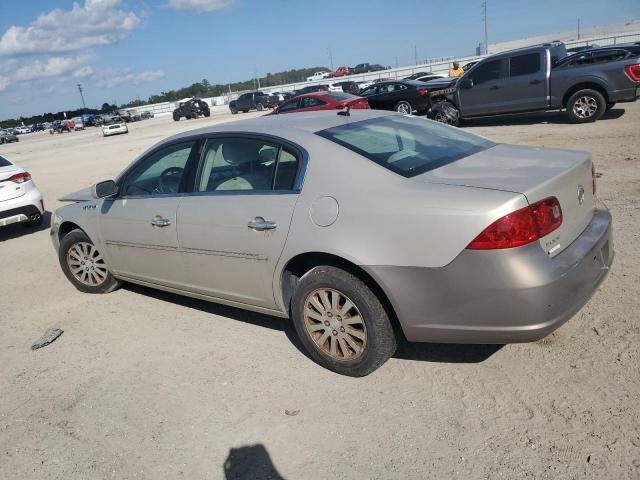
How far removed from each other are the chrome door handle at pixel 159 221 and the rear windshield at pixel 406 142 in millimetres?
1426

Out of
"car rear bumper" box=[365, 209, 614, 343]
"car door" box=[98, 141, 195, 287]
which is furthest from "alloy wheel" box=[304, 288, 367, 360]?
"car door" box=[98, 141, 195, 287]

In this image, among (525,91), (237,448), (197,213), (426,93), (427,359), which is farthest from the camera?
(426,93)

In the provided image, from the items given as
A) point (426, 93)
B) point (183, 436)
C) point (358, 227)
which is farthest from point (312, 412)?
point (426, 93)

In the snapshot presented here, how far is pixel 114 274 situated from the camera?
5047 millimetres

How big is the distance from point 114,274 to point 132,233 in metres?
0.71

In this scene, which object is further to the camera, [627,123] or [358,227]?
[627,123]

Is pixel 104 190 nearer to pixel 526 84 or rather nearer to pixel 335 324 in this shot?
pixel 335 324

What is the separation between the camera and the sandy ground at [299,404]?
2684 mm

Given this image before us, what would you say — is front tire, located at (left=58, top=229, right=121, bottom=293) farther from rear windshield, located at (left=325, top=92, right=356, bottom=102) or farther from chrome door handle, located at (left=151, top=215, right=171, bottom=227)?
rear windshield, located at (left=325, top=92, right=356, bottom=102)

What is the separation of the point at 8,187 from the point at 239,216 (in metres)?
6.07

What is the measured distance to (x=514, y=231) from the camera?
2.67 metres

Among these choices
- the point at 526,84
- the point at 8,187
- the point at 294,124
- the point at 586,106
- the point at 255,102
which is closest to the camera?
the point at 294,124

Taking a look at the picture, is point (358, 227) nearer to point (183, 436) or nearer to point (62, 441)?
point (183, 436)

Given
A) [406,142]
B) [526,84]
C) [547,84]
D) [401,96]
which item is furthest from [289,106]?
[406,142]
